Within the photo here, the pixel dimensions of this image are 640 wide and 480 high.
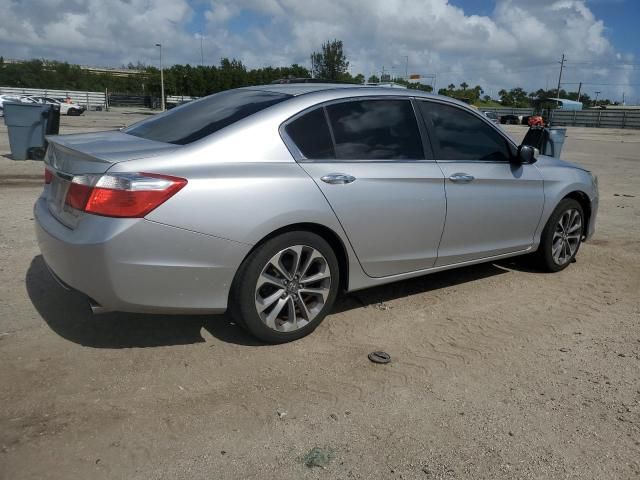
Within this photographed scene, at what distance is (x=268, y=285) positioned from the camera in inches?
136

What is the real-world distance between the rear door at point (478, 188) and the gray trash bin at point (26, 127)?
10.1 m

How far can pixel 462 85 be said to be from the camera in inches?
4286

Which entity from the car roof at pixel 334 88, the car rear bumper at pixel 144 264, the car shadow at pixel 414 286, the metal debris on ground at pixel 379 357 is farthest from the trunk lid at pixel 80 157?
the car shadow at pixel 414 286

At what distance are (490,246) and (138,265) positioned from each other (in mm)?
2940

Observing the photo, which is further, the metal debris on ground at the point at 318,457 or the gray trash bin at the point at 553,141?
the gray trash bin at the point at 553,141

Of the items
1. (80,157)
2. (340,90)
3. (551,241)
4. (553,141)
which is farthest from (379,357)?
(553,141)

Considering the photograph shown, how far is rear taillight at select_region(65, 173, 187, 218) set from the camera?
295 centimetres

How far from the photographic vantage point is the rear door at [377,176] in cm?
361

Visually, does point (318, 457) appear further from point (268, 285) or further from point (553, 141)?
point (553, 141)

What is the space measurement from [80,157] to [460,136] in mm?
2834

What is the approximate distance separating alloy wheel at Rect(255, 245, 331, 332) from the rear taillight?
2.51ft

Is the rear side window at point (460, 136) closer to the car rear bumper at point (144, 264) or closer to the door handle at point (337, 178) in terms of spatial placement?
the door handle at point (337, 178)

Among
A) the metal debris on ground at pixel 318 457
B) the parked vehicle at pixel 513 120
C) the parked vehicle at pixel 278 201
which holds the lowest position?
the metal debris on ground at pixel 318 457

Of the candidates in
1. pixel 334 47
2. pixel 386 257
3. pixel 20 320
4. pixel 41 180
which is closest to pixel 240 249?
pixel 386 257
